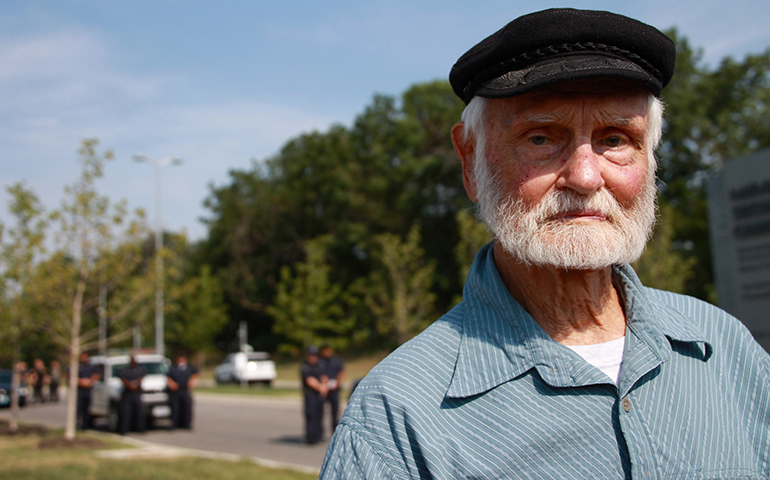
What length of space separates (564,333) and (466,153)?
0.56 m

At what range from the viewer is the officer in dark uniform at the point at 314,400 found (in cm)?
1255

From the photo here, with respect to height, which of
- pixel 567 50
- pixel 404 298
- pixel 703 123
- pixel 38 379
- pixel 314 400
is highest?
pixel 703 123

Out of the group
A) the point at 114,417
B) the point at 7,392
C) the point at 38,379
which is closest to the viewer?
the point at 114,417

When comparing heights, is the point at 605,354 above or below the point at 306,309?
below

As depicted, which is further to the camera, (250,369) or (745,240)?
(250,369)

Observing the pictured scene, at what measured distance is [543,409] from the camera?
143cm

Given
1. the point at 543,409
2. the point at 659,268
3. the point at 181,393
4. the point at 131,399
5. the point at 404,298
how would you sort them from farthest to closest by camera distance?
the point at 404,298 → the point at 659,268 → the point at 181,393 → the point at 131,399 → the point at 543,409

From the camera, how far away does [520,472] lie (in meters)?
1.37

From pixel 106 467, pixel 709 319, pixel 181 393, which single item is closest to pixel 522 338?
pixel 709 319

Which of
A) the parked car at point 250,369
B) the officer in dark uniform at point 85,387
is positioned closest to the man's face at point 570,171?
the officer in dark uniform at point 85,387

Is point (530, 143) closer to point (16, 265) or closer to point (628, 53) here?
point (628, 53)

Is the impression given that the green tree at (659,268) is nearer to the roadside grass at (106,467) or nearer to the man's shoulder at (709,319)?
the roadside grass at (106,467)

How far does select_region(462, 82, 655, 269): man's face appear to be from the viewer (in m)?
1.55

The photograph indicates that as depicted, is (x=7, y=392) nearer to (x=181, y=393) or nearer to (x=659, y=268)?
(x=181, y=393)
